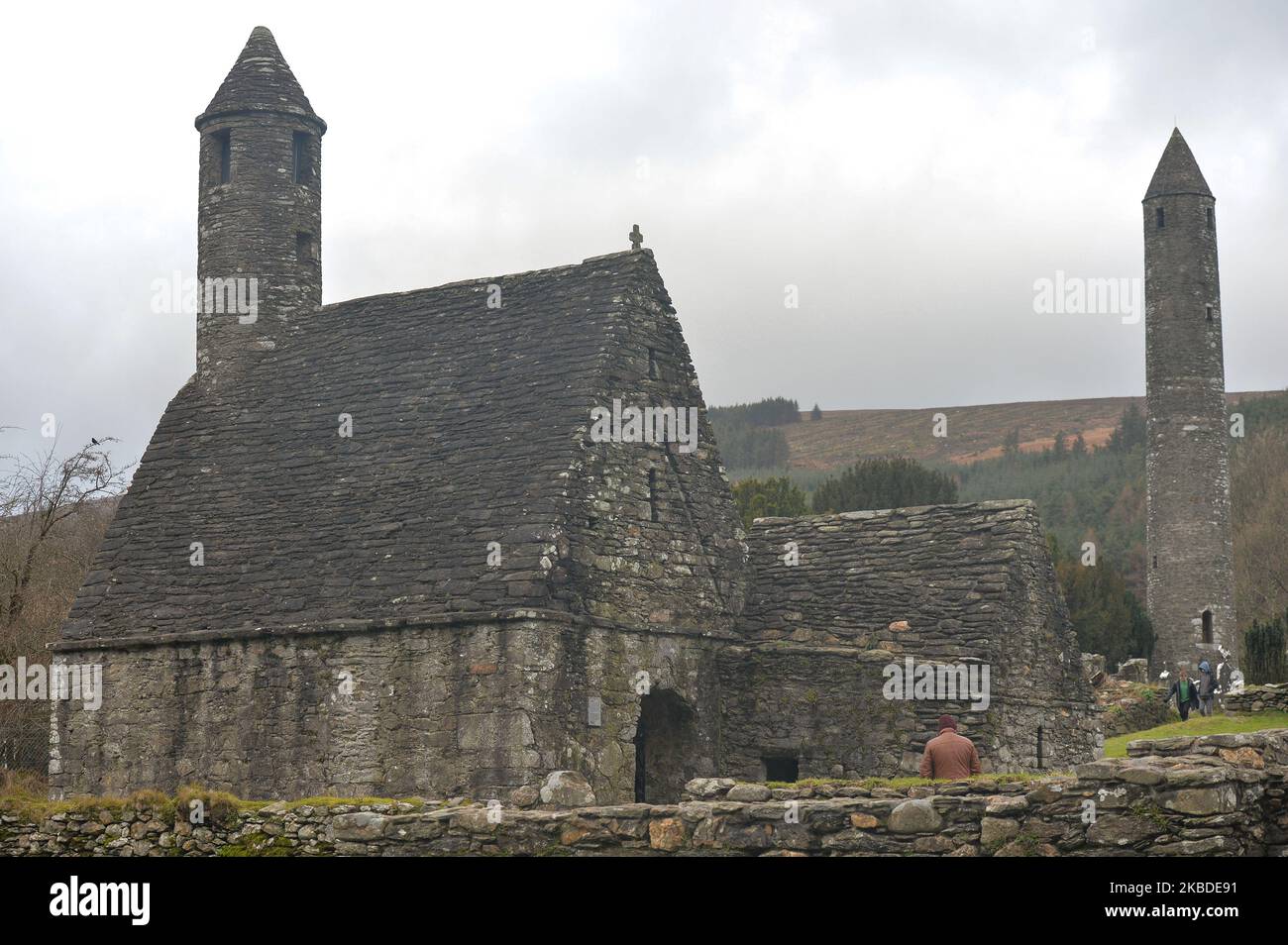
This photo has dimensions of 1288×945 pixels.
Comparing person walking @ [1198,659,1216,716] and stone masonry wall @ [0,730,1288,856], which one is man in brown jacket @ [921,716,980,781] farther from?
person walking @ [1198,659,1216,716]

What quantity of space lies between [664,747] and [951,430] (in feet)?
300

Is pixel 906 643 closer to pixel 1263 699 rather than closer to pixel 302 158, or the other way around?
pixel 1263 699

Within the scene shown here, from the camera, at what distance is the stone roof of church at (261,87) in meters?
24.7

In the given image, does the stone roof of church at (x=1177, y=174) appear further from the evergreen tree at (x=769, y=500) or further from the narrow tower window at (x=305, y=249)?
the narrow tower window at (x=305, y=249)

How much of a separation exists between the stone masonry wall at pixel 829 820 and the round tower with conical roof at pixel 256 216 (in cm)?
1155

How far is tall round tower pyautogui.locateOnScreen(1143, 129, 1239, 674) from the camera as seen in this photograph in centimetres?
4919

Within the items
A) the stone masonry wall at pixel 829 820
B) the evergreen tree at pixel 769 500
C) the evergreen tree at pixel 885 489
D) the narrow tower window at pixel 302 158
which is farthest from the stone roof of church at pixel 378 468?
the evergreen tree at pixel 885 489

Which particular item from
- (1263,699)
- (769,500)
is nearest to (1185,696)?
(1263,699)

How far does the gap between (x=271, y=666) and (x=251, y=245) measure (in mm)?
8178

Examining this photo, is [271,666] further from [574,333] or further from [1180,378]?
[1180,378]

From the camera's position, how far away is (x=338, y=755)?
1788 cm

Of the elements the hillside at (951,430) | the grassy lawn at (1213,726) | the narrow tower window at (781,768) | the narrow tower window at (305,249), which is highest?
the hillside at (951,430)

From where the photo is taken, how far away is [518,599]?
17.1 metres

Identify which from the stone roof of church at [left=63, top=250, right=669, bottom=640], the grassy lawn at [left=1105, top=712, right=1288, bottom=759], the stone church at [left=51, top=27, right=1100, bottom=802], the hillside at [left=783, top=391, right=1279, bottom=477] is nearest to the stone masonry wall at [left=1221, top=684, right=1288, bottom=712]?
the grassy lawn at [left=1105, top=712, right=1288, bottom=759]
